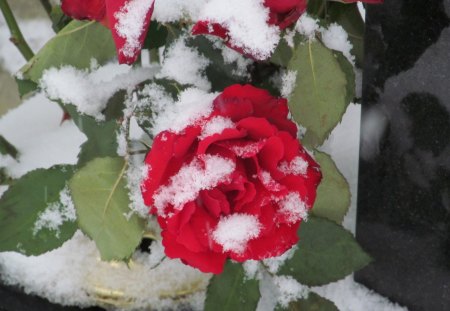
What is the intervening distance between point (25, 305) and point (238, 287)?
0.22 meters

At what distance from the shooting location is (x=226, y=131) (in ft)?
1.07

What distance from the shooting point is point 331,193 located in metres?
0.46

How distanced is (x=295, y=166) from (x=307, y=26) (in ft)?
0.32

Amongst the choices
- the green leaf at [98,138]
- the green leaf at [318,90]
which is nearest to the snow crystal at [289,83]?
the green leaf at [318,90]

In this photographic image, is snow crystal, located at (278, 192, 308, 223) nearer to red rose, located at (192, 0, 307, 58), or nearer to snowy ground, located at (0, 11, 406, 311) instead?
red rose, located at (192, 0, 307, 58)

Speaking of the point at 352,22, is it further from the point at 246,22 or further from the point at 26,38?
the point at 26,38

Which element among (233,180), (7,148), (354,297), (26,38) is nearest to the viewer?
(233,180)

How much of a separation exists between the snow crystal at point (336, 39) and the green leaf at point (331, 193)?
0.22 ft

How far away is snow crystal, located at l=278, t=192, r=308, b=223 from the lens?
1.11 ft

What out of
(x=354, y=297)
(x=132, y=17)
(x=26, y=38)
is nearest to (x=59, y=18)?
(x=132, y=17)

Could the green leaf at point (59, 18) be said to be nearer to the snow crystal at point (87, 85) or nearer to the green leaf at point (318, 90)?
the snow crystal at point (87, 85)

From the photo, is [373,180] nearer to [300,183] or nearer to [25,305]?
[300,183]

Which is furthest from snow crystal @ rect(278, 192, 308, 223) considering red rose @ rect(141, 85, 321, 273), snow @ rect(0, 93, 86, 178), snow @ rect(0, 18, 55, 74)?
snow @ rect(0, 18, 55, 74)

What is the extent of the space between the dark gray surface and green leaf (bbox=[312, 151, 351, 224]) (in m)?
0.03
